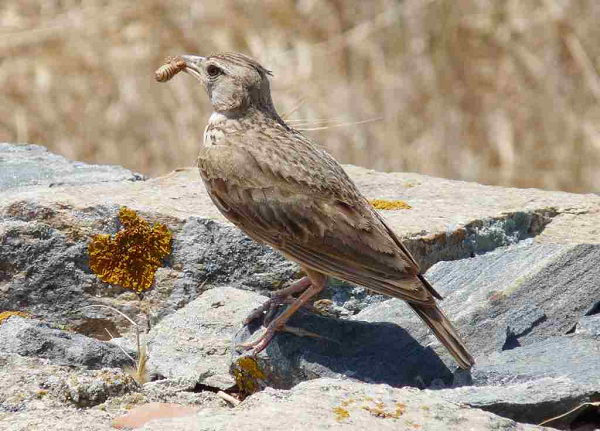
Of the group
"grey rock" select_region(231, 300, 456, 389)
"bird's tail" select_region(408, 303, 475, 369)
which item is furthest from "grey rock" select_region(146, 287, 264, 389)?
"bird's tail" select_region(408, 303, 475, 369)

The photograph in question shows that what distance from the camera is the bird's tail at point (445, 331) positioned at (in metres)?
3.88

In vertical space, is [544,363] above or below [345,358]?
below

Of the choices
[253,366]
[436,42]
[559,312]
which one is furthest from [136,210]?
[436,42]

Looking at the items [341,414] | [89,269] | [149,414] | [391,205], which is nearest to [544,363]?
[341,414]

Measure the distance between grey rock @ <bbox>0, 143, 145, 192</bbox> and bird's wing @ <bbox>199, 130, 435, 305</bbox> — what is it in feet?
3.34

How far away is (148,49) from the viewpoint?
9.20 m

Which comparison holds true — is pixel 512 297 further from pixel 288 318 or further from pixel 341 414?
pixel 341 414

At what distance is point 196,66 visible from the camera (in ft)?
16.8

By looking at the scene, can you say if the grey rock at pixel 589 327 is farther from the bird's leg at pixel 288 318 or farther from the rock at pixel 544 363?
the bird's leg at pixel 288 318

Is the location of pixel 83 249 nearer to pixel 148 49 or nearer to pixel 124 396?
pixel 124 396

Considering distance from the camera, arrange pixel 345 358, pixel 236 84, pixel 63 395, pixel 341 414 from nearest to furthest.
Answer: pixel 341 414
pixel 63 395
pixel 345 358
pixel 236 84

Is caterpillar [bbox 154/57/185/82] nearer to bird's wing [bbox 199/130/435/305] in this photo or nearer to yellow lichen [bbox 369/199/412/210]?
bird's wing [bbox 199/130/435/305]

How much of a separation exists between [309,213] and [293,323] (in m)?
0.41

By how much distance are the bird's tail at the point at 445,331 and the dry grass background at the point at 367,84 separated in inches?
170
